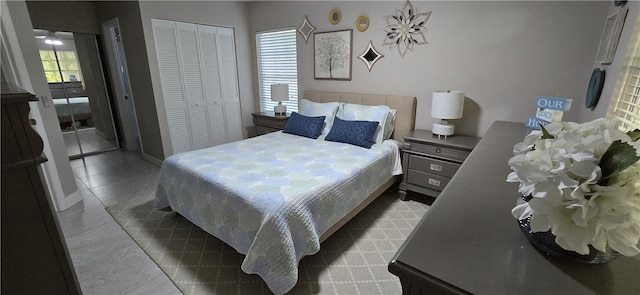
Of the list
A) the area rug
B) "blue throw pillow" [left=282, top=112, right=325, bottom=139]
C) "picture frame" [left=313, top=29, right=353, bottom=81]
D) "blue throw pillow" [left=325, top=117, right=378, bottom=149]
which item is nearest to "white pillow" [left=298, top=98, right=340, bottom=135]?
"blue throw pillow" [left=282, top=112, right=325, bottom=139]

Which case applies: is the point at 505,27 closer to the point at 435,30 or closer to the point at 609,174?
the point at 435,30

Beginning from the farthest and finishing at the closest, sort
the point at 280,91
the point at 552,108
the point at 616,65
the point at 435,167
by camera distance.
→ the point at 280,91
the point at 435,167
the point at 552,108
the point at 616,65

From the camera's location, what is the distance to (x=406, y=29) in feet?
9.82

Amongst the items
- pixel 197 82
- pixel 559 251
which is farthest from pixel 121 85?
pixel 559 251

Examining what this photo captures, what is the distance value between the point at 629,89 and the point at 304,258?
209 centimetres

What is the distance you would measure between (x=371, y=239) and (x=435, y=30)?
2.21 m

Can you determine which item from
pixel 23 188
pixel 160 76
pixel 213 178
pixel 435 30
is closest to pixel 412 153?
pixel 435 30

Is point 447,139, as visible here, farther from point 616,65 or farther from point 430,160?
point 616,65

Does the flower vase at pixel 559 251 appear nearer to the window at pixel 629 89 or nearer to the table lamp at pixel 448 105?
the window at pixel 629 89

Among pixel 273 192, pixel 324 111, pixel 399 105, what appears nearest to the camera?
pixel 273 192

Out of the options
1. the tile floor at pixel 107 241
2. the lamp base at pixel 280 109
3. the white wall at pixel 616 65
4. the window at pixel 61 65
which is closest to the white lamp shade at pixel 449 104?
the white wall at pixel 616 65

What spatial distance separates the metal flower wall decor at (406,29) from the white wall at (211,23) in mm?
2488

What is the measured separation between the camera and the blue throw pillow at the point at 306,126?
10.5 ft

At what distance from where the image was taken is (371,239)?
2.33 metres
